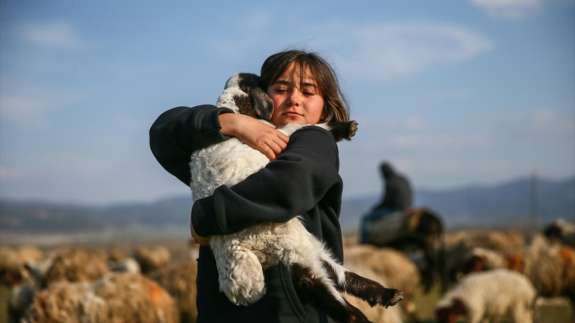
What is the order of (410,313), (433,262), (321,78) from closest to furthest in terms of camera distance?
(321,78) < (410,313) < (433,262)

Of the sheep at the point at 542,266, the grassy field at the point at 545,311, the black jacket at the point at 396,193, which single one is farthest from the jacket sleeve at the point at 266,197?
the black jacket at the point at 396,193

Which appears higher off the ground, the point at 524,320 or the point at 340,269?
the point at 340,269

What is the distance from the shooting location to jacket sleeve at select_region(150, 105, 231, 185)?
2.36m

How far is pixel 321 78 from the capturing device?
102 inches

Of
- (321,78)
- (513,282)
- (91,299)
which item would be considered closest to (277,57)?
(321,78)

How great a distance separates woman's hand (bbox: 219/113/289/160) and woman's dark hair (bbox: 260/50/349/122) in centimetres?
29

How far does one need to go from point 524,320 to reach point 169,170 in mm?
9119

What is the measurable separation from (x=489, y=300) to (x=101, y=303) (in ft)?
19.9

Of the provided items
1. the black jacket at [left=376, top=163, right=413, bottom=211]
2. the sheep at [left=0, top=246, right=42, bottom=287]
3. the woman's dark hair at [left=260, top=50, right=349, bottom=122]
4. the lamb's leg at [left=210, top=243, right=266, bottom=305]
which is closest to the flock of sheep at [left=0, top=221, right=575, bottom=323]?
the black jacket at [left=376, top=163, right=413, bottom=211]

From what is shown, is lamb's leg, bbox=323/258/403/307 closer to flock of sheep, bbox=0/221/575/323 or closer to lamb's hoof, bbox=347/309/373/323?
lamb's hoof, bbox=347/309/373/323

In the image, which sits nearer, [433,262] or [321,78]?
[321,78]

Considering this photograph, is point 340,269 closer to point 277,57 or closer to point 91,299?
point 277,57

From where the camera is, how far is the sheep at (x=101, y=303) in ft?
21.6

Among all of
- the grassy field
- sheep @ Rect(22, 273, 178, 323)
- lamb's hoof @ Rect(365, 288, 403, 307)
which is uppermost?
lamb's hoof @ Rect(365, 288, 403, 307)
